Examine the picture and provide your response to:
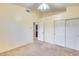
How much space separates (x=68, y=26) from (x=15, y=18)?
112 centimetres

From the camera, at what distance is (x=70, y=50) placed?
2184 mm

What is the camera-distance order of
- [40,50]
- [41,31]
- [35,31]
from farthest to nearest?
[41,31]
[35,31]
[40,50]

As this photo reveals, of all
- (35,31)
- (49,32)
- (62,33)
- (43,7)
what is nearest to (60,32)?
(62,33)

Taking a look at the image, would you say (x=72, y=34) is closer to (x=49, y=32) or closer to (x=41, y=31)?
(x=49, y=32)

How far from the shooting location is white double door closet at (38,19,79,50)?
2.29m

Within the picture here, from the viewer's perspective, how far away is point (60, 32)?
232 centimetres

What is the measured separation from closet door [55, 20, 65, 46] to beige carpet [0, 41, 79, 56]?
0.45 ft

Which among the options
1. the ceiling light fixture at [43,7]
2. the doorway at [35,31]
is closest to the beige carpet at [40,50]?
the doorway at [35,31]

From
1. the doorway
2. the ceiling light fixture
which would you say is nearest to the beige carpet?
the doorway

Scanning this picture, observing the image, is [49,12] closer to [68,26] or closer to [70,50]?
[68,26]

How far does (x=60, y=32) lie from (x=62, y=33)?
6 centimetres

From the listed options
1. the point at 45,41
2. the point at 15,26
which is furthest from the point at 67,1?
the point at 15,26

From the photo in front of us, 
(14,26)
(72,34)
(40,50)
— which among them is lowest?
(40,50)

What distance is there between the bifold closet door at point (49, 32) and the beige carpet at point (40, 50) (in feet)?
0.39
